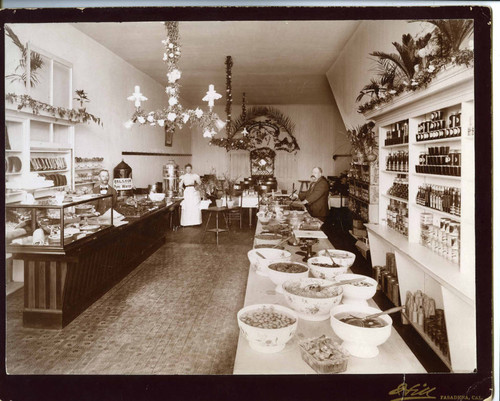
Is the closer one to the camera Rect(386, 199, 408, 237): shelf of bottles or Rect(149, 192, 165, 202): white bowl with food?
Rect(386, 199, 408, 237): shelf of bottles

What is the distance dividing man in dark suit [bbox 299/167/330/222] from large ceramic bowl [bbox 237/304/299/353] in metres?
1.84

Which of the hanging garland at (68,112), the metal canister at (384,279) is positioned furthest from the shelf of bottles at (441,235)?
the hanging garland at (68,112)

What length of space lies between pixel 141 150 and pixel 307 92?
387 cm

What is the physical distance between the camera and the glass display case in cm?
237

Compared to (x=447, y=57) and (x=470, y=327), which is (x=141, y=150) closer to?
(x=447, y=57)

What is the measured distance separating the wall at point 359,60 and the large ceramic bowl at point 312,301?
155 cm

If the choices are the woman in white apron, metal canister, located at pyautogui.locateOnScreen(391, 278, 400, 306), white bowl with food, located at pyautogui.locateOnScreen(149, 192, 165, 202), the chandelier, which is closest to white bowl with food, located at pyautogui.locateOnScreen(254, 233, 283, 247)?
metal canister, located at pyautogui.locateOnScreen(391, 278, 400, 306)

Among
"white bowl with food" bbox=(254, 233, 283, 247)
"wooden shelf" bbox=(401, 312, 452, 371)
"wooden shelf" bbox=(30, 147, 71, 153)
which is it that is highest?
"wooden shelf" bbox=(30, 147, 71, 153)

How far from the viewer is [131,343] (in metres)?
2.87

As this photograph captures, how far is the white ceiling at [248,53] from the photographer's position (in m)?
2.46

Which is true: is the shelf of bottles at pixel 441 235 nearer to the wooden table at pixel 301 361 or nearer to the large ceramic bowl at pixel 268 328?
the wooden table at pixel 301 361

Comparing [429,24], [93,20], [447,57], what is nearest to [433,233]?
[447,57]

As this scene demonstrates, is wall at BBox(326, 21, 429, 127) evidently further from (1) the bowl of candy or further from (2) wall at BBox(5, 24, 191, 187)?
(2) wall at BBox(5, 24, 191, 187)
